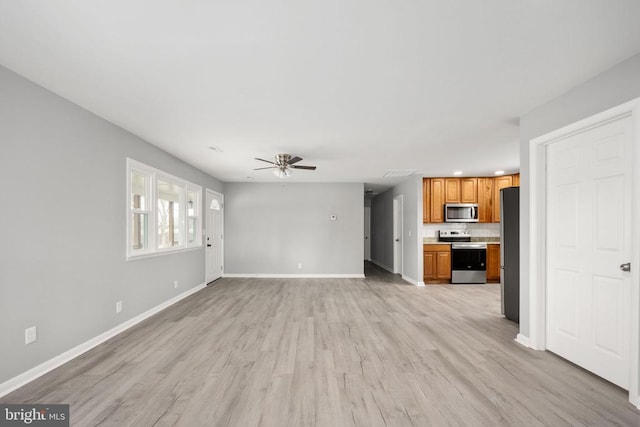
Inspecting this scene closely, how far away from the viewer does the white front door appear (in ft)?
7.44

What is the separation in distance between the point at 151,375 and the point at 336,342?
1.82 m

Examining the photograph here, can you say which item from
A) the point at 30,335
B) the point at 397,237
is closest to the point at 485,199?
the point at 397,237

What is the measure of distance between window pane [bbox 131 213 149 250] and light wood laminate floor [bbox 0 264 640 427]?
1111 mm

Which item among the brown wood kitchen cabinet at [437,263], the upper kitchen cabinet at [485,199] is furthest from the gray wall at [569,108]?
the upper kitchen cabinet at [485,199]

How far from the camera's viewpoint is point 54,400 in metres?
2.12

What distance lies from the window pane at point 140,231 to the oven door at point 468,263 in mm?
6163

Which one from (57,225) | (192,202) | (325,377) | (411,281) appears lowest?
(411,281)

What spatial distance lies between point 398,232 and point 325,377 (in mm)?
6010

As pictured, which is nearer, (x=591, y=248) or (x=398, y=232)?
(x=591, y=248)

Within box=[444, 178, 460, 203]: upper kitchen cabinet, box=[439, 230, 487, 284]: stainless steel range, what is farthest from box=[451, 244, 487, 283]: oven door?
box=[444, 178, 460, 203]: upper kitchen cabinet

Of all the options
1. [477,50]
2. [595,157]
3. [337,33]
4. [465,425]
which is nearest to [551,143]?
[595,157]

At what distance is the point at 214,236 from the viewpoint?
22.8ft

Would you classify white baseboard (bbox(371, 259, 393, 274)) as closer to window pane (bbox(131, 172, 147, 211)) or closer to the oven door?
the oven door

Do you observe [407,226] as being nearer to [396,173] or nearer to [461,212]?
[461,212]
